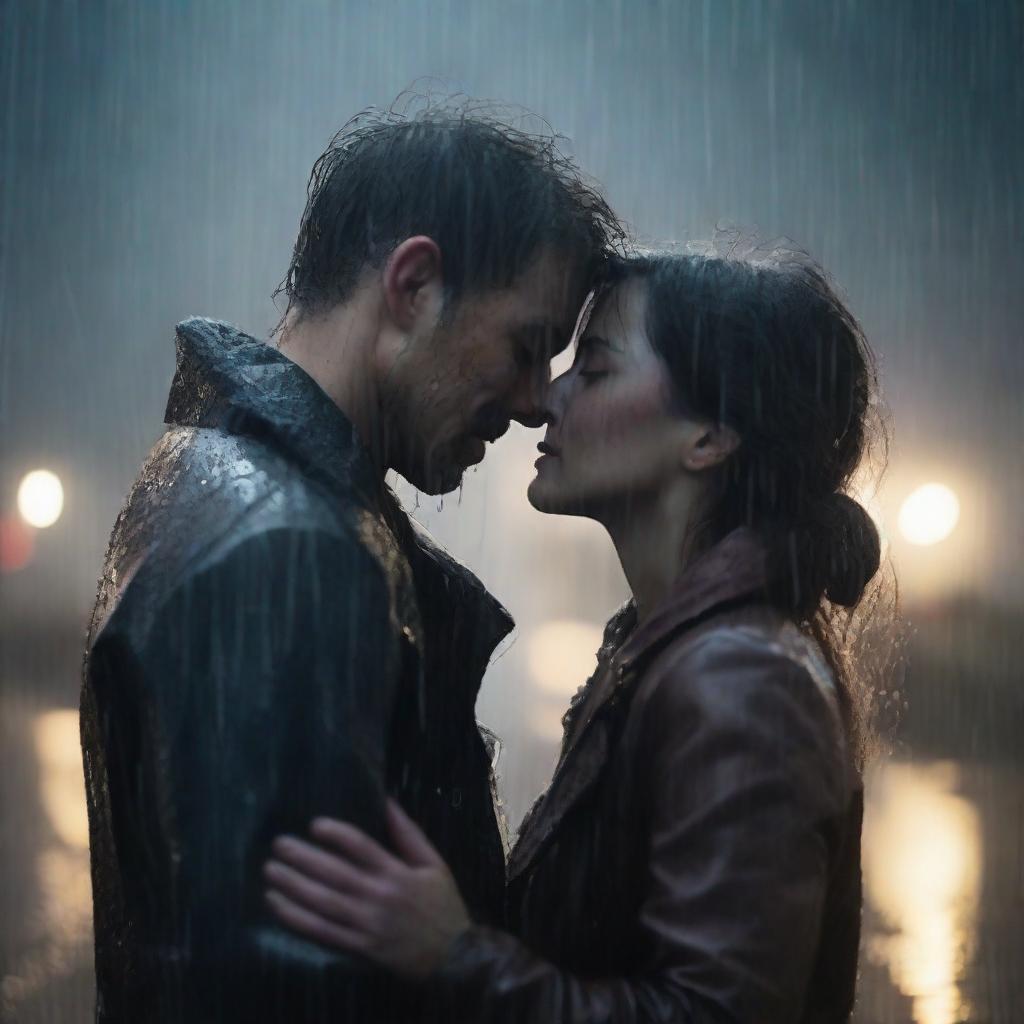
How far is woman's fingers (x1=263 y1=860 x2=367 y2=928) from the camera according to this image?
102cm

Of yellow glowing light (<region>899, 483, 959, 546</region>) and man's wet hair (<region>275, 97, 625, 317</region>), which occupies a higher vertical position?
yellow glowing light (<region>899, 483, 959, 546</region>)

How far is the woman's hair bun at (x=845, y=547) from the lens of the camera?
1.39 meters

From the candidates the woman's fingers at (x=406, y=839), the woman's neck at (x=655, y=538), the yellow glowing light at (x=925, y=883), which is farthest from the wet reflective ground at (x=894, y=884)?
the woman's fingers at (x=406, y=839)

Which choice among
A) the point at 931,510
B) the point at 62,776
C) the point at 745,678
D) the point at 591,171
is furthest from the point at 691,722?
the point at 62,776

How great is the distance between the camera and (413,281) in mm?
1412

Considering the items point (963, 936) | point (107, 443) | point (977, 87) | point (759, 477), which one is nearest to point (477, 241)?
point (759, 477)

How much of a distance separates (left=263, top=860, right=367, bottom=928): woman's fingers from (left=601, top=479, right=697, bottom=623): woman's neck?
1.93 ft

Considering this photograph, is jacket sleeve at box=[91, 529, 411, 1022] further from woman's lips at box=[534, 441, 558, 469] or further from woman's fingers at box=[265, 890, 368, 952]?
woman's lips at box=[534, 441, 558, 469]

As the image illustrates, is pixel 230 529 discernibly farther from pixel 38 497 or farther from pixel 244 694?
pixel 38 497

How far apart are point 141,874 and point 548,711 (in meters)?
5.37

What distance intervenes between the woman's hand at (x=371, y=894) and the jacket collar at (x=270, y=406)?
319 millimetres

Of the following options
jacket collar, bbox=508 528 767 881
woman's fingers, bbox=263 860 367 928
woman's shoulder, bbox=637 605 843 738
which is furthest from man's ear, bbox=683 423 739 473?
woman's fingers, bbox=263 860 367 928

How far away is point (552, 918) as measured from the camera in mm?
1337

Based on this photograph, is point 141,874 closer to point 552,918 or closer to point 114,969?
point 114,969
